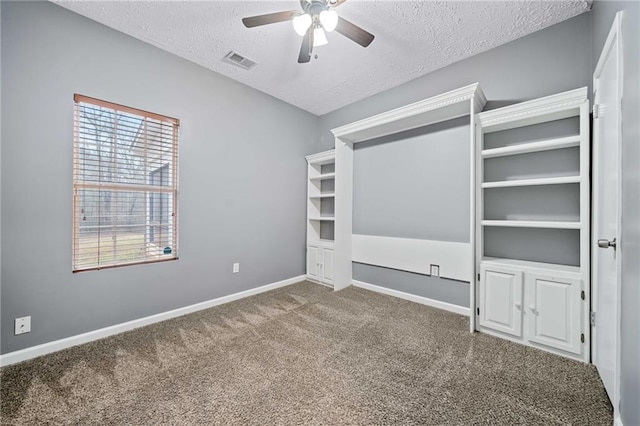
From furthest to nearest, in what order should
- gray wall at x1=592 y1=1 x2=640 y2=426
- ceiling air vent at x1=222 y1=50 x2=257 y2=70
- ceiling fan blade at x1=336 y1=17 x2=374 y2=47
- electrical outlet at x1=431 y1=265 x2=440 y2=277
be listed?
electrical outlet at x1=431 y1=265 x2=440 y2=277, ceiling air vent at x1=222 y1=50 x2=257 y2=70, ceiling fan blade at x1=336 y1=17 x2=374 y2=47, gray wall at x1=592 y1=1 x2=640 y2=426

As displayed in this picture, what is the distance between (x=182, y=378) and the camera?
1710 mm

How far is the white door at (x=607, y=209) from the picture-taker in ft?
4.47

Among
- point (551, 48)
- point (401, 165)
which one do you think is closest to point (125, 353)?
point (401, 165)

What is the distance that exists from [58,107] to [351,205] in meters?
3.21

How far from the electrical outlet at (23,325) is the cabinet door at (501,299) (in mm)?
3735

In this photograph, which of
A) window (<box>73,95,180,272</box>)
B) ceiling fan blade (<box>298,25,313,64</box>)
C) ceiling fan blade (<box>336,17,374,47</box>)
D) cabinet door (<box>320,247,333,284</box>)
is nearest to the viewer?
ceiling fan blade (<box>336,17,374,47</box>)

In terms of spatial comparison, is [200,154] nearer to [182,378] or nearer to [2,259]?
[2,259]

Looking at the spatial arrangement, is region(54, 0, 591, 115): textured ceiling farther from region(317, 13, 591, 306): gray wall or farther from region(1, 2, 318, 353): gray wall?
region(1, 2, 318, 353): gray wall

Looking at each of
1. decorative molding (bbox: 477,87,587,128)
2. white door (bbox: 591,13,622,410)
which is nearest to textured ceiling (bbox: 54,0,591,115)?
decorative molding (bbox: 477,87,587,128)

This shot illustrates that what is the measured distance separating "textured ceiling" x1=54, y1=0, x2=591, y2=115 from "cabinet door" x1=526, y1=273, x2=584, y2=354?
2.21 m

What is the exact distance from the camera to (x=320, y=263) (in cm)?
383

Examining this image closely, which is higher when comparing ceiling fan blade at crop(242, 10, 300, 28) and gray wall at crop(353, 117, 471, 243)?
ceiling fan blade at crop(242, 10, 300, 28)

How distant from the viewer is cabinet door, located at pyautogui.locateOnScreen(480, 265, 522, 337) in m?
2.15

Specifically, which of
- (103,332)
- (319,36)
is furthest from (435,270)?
(103,332)
